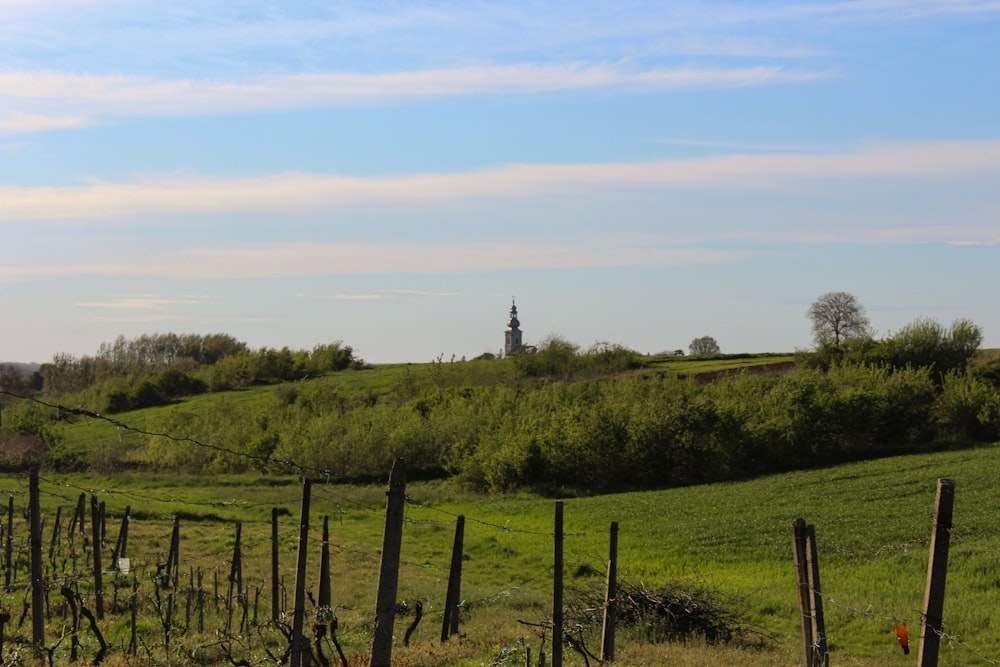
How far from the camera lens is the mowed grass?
1648cm

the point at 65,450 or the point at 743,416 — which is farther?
the point at 65,450

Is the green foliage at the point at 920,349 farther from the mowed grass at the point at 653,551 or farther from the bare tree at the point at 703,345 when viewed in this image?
the bare tree at the point at 703,345

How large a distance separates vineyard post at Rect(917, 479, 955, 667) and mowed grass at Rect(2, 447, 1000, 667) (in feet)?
4.87

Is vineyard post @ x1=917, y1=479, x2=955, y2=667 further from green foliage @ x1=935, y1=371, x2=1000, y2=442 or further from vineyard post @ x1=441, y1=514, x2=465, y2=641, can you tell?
green foliage @ x1=935, y1=371, x2=1000, y2=442

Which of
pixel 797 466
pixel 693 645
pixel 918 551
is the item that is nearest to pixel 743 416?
pixel 797 466

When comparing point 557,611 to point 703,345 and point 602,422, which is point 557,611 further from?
point 703,345

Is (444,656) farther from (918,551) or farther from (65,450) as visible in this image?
(65,450)

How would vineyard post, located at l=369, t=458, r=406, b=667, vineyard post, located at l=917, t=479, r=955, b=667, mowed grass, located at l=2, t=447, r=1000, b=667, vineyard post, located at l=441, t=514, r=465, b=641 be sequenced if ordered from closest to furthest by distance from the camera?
vineyard post, located at l=917, t=479, r=955, b=667 → vineyard post, located at l=369, t=458, r=406, b=667 → vineyard post, located at l=441, t=514, r=465, b=641 → mowed grass, located at l=2, t=447, r=1000, b=667

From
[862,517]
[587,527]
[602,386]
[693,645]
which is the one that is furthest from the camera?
[602,386]

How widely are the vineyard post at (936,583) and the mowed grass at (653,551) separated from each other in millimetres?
1483

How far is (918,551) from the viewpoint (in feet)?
92.6

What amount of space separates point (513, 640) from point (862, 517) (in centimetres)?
2443

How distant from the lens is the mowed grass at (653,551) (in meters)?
16.5

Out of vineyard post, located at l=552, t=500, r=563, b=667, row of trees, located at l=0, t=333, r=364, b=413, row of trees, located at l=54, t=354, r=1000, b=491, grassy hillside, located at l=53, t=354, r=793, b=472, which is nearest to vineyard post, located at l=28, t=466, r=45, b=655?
vineyard post, located at l=552, t=500, r=563, b=667
